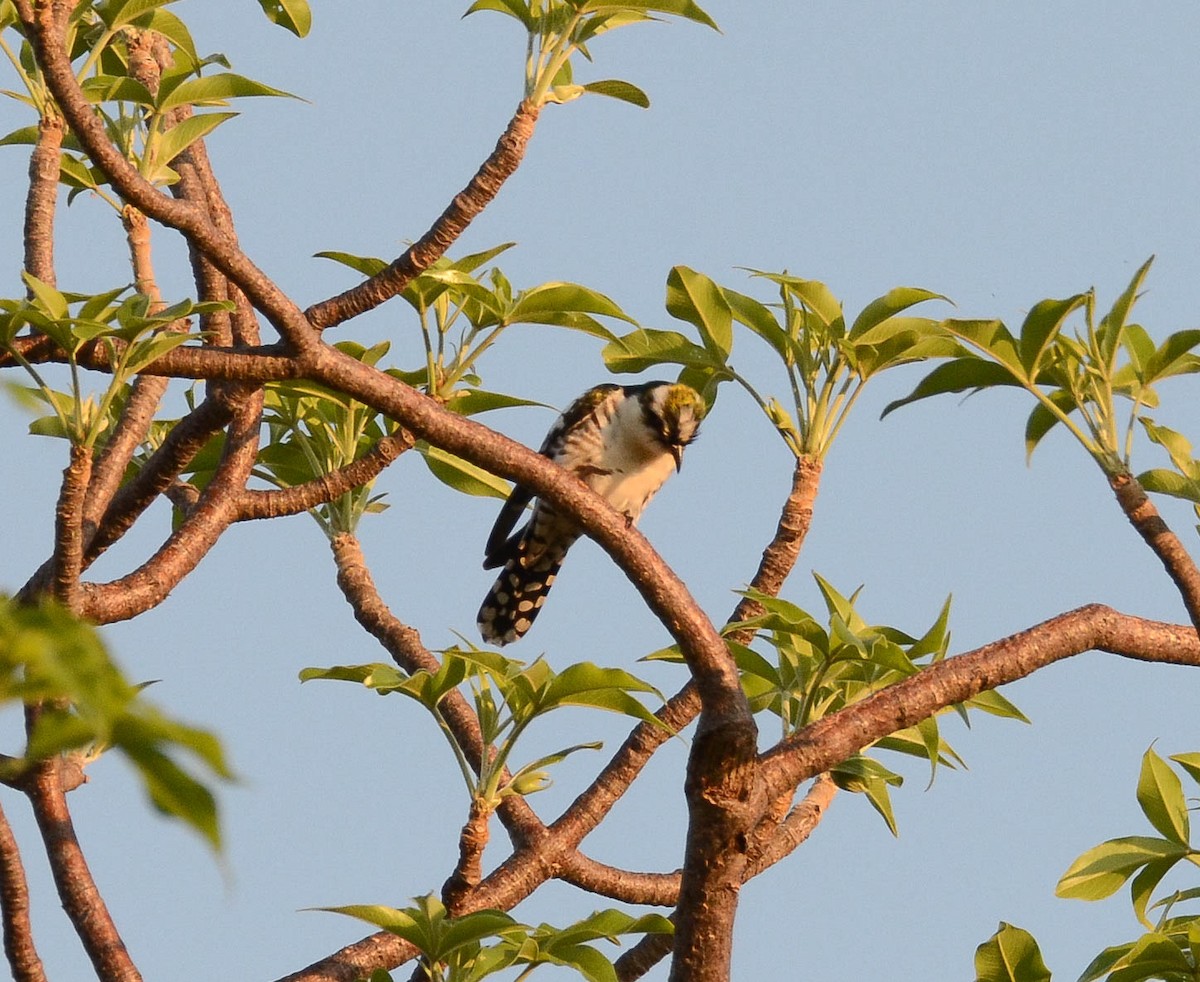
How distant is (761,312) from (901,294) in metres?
0.51

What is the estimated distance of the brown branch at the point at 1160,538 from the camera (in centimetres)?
421

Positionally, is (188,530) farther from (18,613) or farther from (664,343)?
(18,613)

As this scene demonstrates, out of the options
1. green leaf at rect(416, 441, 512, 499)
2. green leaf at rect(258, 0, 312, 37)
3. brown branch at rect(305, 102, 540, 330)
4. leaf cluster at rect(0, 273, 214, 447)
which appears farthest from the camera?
green leaf at rect(416, 441, 512, 499)

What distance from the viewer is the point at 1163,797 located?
4.30 m

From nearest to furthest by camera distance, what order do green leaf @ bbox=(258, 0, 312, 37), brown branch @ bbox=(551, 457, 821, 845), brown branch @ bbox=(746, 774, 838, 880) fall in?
brown branch @ bbox=(551, 457, 821, 845) < brown branch @ bbox=(746, 774, 838, 880) < green leaf @ bbox=(258, 0, 312, 37)

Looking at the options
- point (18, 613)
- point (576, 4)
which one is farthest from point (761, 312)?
point (18, 613)

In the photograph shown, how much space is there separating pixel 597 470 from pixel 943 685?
17.0 feet

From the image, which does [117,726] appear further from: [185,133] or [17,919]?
[185,133]

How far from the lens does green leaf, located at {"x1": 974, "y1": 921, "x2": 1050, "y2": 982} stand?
402cm

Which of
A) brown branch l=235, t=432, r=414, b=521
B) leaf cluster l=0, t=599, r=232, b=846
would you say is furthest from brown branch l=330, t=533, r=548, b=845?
leaf cluster l=0, t=599, r=232, b=846

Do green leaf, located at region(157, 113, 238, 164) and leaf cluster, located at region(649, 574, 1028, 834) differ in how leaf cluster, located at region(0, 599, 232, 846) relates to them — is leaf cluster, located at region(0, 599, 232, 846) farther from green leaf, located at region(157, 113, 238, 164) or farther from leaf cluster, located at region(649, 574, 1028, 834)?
green leaf, located at region(157, 113, 238, 164)

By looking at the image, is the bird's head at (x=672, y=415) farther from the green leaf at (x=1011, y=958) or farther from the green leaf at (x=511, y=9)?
the green leaf at (x=1011, y=958)

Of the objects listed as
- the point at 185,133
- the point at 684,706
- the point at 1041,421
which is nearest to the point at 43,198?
the point at 185,133

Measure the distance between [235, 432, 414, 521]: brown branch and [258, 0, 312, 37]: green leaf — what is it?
165 centimetres
